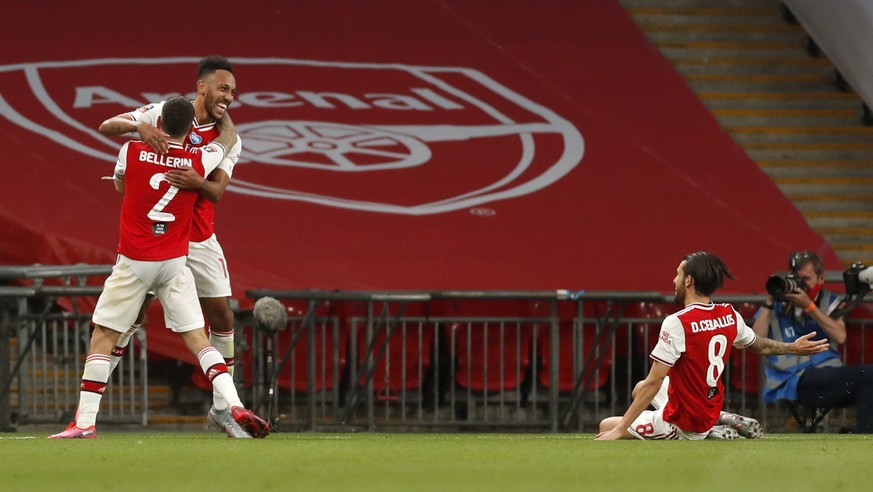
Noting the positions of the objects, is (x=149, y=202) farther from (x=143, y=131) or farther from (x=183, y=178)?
(x=143, y=131)

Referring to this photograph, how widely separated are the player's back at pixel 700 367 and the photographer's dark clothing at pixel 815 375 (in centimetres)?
226

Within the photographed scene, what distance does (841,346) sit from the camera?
11062 mm

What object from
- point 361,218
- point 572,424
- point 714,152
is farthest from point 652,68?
point 572,424

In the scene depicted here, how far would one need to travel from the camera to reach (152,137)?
766 centimetres

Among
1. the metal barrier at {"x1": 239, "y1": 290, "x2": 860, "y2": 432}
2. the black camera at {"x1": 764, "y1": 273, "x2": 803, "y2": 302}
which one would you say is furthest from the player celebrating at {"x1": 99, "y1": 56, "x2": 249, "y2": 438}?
the black camera at {"x1": 764, "y1": 273, "x2": 803, "y2": 302}

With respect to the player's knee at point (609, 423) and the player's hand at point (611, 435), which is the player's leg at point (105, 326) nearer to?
the player's hand at point (611, 435)

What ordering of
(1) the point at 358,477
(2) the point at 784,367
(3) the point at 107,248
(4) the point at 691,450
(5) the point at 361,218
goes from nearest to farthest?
(1) the point at 358,477 < (4) the point at 691,450 < (2) the point at 784,367 < (3) the point at 107,248 < (5) the point at 361,218

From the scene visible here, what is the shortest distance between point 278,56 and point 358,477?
31.2ft

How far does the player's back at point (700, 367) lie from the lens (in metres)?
7.80

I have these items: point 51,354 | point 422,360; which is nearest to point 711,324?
point 422,360

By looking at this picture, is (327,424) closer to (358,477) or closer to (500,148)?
(500,148)

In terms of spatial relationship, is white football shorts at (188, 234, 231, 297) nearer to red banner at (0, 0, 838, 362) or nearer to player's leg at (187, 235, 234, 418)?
player's leg at (187, 235, 234, 418)

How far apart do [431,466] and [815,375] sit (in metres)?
4.79

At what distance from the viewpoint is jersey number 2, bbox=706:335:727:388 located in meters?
7.82
